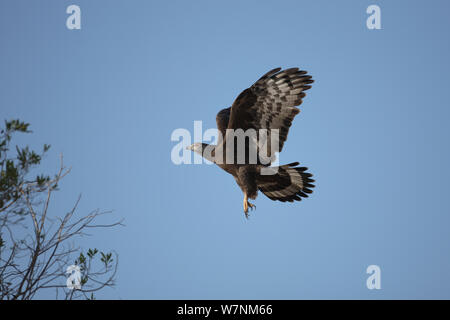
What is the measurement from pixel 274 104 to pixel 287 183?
1.40m

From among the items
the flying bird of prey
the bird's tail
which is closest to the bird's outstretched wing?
the flying bird of prey

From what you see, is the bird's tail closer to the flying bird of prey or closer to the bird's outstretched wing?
the flying bird of prey

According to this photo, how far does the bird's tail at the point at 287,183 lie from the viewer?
6551mm

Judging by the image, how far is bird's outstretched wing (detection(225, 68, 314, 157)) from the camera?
6.02m

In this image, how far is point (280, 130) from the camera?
6184mm

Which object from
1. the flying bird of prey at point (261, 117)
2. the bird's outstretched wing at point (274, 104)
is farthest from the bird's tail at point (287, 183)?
the bird's outstretched wing at point (274, 104)

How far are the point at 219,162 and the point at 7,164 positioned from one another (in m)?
3.20

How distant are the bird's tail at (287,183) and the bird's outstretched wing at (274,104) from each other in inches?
20.6

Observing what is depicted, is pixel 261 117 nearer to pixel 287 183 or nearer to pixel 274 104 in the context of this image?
pixel 274 104

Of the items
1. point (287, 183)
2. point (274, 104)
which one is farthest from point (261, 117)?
point (287, 183)

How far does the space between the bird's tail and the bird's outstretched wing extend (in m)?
0.52

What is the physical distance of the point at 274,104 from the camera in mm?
6117
